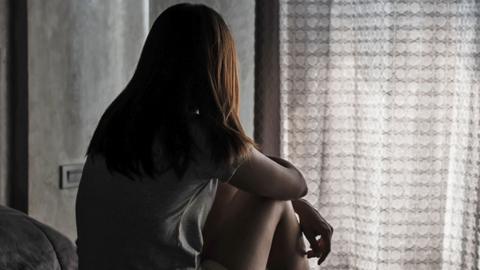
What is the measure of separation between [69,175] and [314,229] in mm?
797

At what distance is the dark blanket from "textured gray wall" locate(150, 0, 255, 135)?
3.99ft

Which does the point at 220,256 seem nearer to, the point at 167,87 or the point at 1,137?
the point at 167,87

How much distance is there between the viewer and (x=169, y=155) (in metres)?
1.27

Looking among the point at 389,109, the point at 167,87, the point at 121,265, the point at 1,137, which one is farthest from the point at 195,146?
the point at 389,109

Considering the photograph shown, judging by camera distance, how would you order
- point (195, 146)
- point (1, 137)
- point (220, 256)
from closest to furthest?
point (195, 146)
point (220, 256)
point (1, 137)

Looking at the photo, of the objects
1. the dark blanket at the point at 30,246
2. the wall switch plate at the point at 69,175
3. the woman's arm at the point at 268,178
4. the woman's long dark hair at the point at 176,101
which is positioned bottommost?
the dark blanket at the point at 30,246

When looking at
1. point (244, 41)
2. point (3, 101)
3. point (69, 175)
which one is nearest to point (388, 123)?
point (244, 41)

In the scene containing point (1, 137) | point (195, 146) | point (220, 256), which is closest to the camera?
point (195, 146)

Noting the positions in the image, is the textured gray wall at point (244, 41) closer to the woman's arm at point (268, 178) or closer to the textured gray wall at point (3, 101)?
the textured gray wall at point (3, 101)

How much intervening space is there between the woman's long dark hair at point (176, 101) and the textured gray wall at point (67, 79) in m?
0.63

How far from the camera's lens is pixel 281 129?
104 inches

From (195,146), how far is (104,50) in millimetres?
959

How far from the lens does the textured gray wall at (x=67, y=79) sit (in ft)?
6.38

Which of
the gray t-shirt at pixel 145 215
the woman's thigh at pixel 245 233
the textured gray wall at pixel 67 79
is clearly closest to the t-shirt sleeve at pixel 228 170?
the gray t-shirt at pixel 145 215
